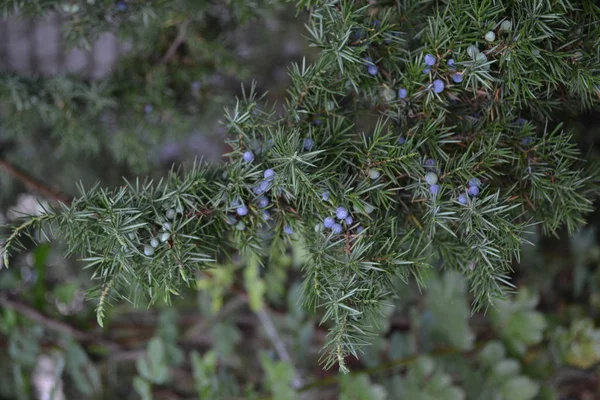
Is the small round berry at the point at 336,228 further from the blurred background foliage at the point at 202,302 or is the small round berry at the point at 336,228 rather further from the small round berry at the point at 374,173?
the blurred background foliage at the point at 202,302

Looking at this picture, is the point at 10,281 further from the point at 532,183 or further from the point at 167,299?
the point at 532,183

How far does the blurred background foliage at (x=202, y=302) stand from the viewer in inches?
44.7

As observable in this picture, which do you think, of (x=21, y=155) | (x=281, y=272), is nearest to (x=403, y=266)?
(x=281, y=272)

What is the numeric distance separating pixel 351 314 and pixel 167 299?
0.74 feet

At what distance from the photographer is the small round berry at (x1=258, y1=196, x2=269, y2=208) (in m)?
0.70

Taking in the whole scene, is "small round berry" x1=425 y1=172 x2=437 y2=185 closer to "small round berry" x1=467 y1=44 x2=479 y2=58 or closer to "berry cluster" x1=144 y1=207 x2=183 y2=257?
"small round berry" x1=467 y1=44 x2=479 y2=58

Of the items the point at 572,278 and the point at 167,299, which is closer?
the point at 167,299

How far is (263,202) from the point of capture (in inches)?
27.4

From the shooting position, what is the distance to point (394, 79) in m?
0.74

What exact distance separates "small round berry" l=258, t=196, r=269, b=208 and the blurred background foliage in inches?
11.9

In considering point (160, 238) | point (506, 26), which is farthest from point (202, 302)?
point (506, 26)

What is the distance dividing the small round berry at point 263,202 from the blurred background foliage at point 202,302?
0.30 meters

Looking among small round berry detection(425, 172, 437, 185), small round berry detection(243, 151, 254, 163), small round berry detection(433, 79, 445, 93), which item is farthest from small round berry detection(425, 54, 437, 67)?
small round berry detection(243, 151, 254, 163)

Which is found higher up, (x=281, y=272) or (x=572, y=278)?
(x=281, y=272)
